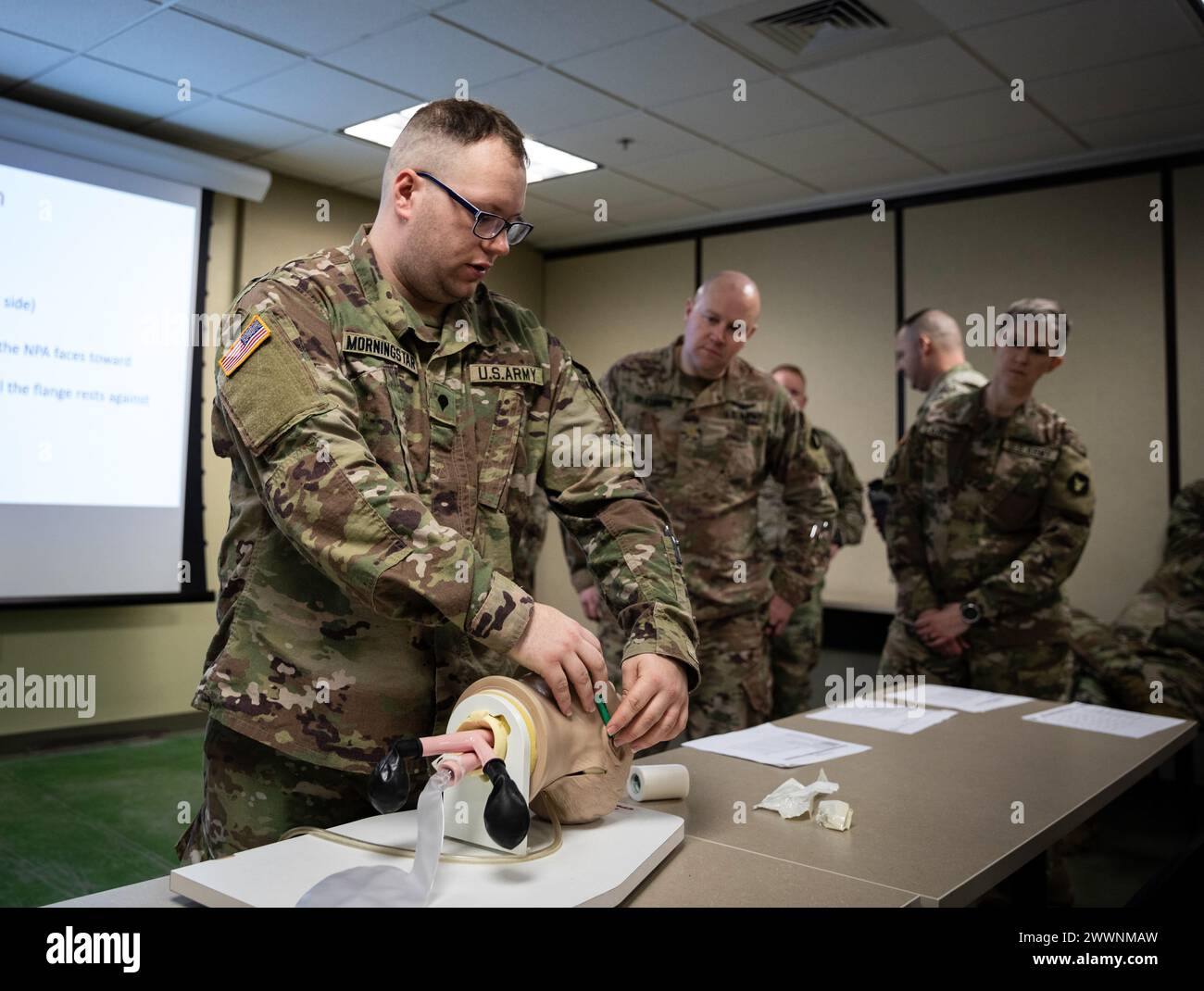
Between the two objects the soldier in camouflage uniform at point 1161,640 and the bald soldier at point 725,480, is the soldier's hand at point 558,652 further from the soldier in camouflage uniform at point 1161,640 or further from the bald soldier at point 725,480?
the soldier in camouflage uniform at point 1161,640

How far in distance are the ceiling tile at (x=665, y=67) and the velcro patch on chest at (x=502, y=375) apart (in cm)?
251

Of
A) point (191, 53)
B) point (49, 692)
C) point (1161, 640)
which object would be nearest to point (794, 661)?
point (1161, 640)

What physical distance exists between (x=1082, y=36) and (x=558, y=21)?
1.80 meters

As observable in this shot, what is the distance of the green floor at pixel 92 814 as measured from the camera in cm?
277

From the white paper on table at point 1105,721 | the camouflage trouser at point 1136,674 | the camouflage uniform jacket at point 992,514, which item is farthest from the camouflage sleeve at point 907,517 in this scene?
the camouflage trouser at point 1136,674

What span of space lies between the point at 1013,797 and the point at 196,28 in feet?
11.6

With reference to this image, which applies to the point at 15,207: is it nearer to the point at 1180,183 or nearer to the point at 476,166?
the point at 476,166

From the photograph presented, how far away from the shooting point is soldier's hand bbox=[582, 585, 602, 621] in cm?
316

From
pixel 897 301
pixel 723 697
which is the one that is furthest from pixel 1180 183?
pixel 723 697

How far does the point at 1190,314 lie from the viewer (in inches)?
174
